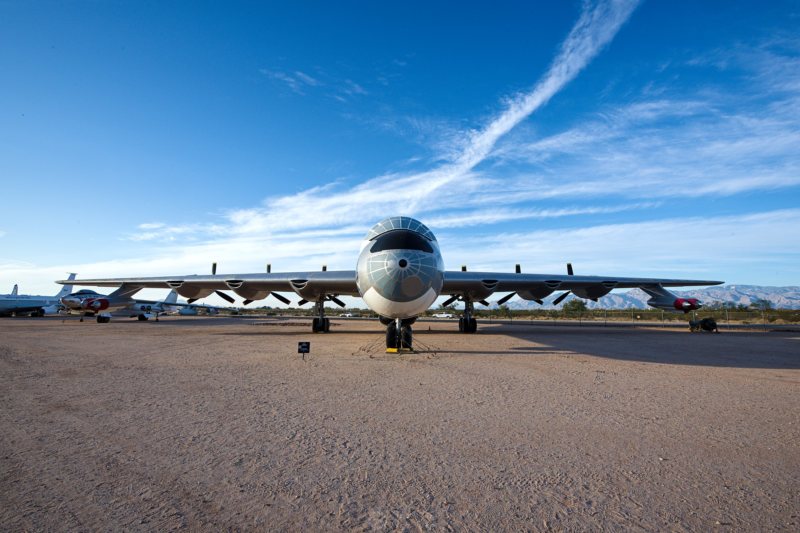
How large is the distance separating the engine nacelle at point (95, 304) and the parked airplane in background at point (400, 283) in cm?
592

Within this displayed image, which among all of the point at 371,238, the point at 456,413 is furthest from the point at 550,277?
the point at 456,413

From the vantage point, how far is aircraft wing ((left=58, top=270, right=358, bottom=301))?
2022cm

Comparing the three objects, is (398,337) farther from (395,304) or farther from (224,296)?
(224,296)

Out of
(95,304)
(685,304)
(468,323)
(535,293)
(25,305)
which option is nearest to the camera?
(468,323)

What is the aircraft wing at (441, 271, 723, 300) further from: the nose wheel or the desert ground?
the desert ground

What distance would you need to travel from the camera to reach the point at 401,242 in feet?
40.8

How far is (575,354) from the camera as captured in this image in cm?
1295

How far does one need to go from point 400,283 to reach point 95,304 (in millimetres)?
31806

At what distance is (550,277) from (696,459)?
18562 millimetres

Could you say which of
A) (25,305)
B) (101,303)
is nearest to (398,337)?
(101,303)

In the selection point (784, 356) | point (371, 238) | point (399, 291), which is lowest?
point (784, 356)

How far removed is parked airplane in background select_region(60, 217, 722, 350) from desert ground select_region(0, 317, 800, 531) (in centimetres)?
399

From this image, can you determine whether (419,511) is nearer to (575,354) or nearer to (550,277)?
(575,354)

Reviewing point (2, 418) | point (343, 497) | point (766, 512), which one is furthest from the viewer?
point (2, 418)
